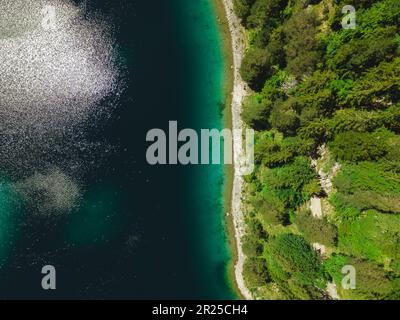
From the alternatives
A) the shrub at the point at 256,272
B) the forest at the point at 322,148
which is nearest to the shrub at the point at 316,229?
the forest at the point at 322,148

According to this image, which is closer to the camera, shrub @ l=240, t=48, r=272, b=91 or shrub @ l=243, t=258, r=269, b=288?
shrub @ l=240, t=48, r=272, b=91

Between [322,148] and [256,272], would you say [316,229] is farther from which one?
[322,148]

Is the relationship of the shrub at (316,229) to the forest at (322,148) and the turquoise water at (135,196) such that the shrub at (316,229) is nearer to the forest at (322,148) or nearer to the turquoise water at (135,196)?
the forest at (322,148)

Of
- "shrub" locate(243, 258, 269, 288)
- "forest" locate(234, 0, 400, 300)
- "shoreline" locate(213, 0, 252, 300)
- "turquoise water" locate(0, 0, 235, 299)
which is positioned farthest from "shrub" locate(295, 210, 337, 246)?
"turquoise water" locate(0, 0, 235, 299)

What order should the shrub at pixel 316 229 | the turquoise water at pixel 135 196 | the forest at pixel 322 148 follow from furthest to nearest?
the turquoise water at pixel 135 196
the shrub at pixel 316 229
the forest at pixel 322 148

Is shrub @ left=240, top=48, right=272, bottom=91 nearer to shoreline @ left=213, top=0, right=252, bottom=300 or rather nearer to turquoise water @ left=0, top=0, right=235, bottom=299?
shoreline @ left=213, top=0, right=252, bottom=300

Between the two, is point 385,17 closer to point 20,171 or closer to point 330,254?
point 330,254
